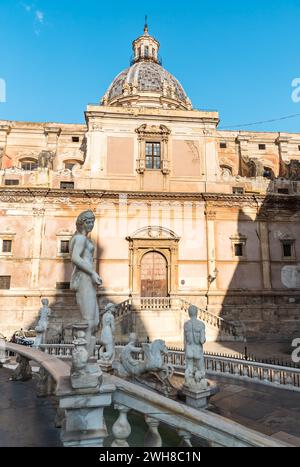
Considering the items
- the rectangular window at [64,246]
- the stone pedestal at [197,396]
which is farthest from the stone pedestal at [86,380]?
the rectangular window at [64,246]

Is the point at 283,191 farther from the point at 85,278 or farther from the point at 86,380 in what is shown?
the point at 86,380

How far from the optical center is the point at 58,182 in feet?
72.2

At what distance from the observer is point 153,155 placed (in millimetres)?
23125

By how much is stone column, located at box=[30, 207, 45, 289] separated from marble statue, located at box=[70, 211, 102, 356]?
52.4 ft

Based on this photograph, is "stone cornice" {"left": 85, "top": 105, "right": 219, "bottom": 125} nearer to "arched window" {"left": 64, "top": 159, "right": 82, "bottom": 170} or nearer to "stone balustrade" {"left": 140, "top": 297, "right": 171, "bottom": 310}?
"arched window" {"left": 64, "top": 159, "right": 82, "bottom": 170}

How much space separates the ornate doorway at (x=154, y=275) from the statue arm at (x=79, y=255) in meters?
15.8

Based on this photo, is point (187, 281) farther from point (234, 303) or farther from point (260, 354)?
point (260, 354)

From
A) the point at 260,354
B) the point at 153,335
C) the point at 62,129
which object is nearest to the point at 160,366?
the point at 260,354

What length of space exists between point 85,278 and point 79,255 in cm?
38

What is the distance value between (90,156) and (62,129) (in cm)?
647

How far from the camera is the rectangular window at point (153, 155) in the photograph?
23000 millimetres

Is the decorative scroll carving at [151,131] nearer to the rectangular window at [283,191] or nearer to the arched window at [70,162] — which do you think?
the arched window at [70,162]

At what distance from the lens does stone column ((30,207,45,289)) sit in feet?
65.3
